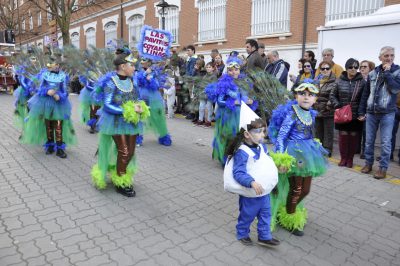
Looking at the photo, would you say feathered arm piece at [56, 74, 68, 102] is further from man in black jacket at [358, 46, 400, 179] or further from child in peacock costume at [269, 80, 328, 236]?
man in black jacket at [358, 46, 400, 179]

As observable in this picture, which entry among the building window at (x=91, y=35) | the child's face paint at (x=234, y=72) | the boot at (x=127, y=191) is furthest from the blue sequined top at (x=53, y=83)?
the building window at (x=91, y=35)

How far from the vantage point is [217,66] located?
379 inches

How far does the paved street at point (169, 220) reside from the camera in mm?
3514

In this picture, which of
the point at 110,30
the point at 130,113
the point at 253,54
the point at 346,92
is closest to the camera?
the point at 130,113

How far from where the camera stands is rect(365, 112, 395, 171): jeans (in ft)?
19.2

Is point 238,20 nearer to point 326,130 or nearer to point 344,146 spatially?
point 326,130

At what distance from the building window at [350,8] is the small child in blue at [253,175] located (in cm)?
853

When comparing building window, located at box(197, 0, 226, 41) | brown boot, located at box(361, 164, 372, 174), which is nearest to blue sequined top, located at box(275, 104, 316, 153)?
brown boot, located at box(361, 164, 372, 174)

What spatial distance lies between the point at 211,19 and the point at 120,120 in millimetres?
12356

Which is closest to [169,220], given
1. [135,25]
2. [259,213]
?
[259,213]

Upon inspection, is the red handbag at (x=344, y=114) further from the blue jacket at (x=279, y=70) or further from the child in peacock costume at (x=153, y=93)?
the child in peacock costume at (x=153, y=93)

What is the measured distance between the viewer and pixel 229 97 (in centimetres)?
578

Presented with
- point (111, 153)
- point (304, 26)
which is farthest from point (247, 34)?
point (111, 153)

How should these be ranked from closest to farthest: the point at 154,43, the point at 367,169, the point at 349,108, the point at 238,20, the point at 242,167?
the point at 242,167, the point at 367,169, the point at 349,108, the point at 154,43, the point at 238,20
